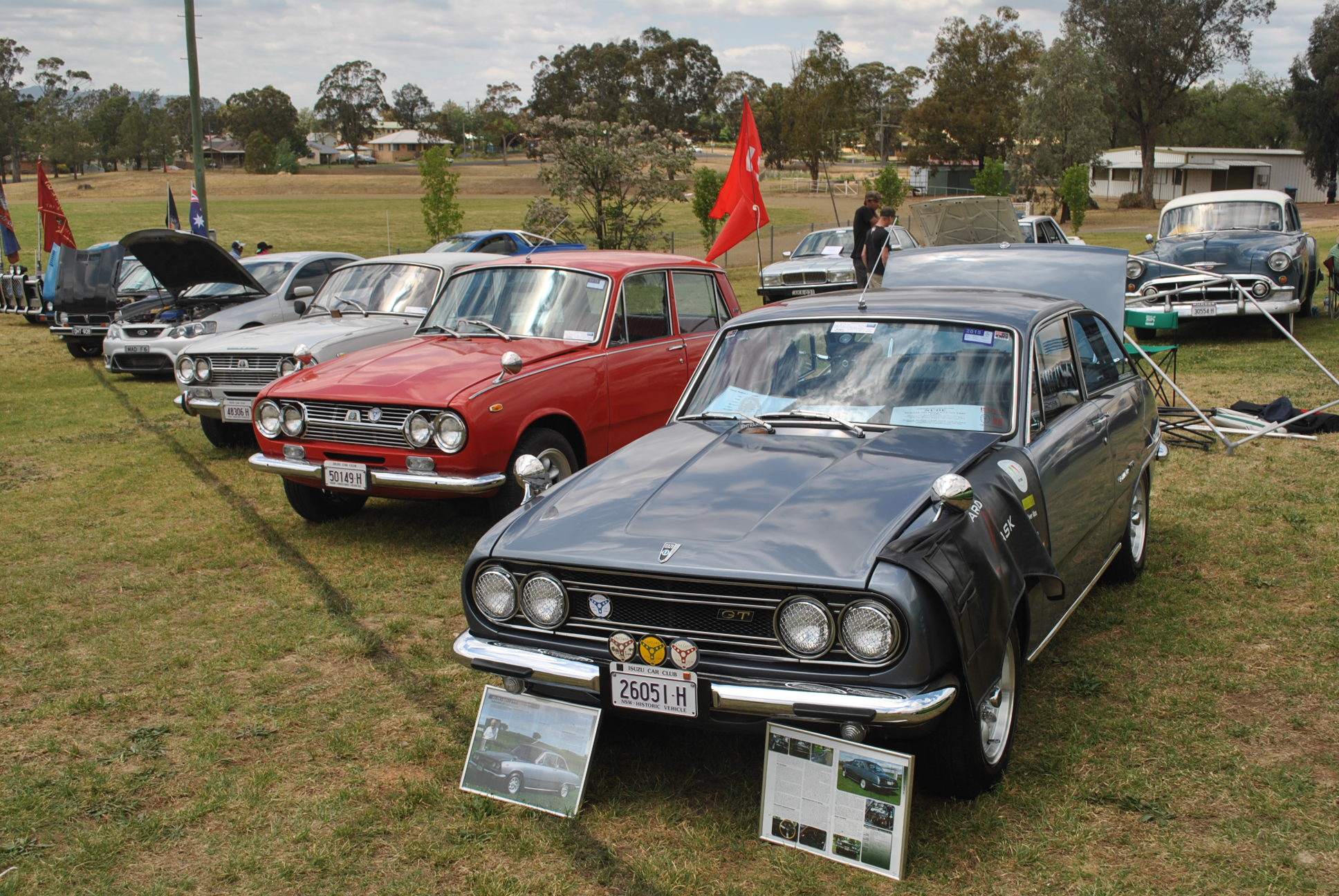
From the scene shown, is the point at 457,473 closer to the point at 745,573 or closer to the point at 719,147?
the point at 745,573

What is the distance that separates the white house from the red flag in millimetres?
50611

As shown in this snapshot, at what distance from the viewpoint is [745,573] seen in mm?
3369

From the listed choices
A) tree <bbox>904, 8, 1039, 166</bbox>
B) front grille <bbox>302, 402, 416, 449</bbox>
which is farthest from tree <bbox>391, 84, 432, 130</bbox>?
front grille <bbox>302, 402, 416, 449</bbox>

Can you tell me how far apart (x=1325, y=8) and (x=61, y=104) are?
10307cm

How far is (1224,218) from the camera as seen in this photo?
1587 centimetres

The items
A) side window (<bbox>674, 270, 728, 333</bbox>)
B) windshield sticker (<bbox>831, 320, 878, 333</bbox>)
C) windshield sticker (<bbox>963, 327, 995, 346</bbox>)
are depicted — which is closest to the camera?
windshield sticker (<bbox>963, 327, 995, 346</bbox>)

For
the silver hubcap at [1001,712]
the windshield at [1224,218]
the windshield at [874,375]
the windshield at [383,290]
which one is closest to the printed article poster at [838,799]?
the silver hubcap at [1001,712]

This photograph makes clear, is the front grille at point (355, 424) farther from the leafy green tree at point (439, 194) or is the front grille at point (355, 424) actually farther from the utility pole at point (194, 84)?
the leafy green tree at point (439, 194)

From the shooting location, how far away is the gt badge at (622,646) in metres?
3.59

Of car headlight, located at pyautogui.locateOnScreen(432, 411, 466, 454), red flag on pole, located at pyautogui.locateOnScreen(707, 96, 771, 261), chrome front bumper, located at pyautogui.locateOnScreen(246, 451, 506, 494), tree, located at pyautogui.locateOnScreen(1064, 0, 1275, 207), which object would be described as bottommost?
chrome front bumper, located at pyautogui.locateOnScreen(246, 451, 506, 494)

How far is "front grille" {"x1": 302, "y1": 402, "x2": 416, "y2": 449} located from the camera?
21.7ft

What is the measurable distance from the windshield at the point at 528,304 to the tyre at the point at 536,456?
78 cm

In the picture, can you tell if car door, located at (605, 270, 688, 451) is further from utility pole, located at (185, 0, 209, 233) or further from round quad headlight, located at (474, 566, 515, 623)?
utility pole, located at (185, 0, 209, 233)

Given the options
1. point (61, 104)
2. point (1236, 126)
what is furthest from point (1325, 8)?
point (61, 104)
